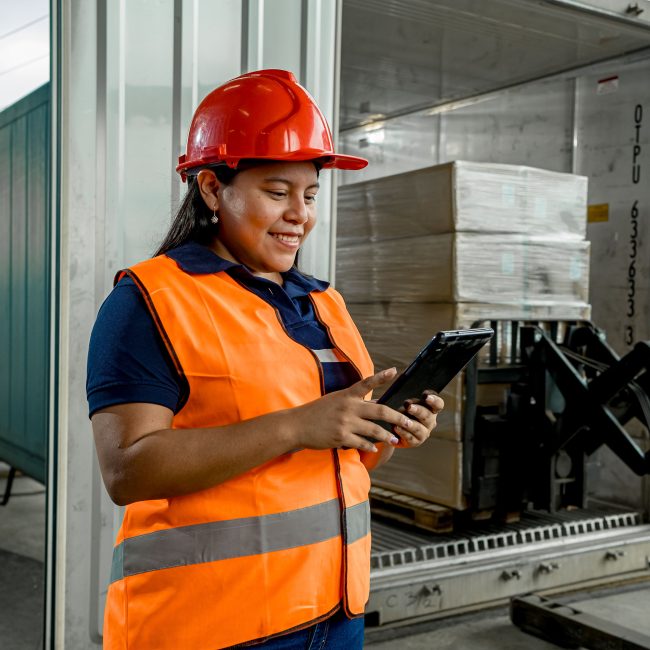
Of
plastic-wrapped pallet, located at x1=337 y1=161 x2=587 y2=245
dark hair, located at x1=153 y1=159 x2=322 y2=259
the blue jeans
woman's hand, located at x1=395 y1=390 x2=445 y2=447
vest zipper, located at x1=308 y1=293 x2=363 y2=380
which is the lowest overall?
the blue jeans

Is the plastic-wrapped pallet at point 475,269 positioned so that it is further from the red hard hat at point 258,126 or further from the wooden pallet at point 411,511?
the red hard hat at point 258,126

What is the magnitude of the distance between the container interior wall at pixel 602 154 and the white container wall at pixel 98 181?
6.30ft

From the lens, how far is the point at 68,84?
2545 millimetres

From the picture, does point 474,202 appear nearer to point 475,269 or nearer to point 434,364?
point 475,269

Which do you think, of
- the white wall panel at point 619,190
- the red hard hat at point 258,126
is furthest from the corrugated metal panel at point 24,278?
the white wall panel at point 619,190

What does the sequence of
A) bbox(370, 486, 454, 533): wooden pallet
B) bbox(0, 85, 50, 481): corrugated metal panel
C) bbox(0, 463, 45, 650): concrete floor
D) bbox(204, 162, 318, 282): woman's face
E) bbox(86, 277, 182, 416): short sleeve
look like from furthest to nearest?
1. bbox(0, 85, 50, 481): corrugated metal panel
2. bbox(370, 486, 454, 533): wooden pallet
3. bbox(0, 463, 45, 650): concrete floor
4. bbox(204, 162, 318, 282): woman's face
5. bbox(86, 277, 182, 416): short sleeve

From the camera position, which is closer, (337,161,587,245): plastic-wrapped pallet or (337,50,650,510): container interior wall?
(337,161,587,245): plastic-wrapped pallet

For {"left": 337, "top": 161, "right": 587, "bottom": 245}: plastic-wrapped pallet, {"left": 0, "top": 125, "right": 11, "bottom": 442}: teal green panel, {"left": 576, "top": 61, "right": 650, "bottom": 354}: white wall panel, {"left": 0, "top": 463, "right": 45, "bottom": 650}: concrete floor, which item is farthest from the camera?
{"left": 576, "top": 61, "right": 650, "bottom": 354}: white wall panel

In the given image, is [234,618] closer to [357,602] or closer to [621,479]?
[357,602]

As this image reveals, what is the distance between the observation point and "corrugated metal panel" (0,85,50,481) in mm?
4348

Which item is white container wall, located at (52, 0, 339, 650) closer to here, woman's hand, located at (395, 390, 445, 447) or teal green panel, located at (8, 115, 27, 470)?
woman's hand, located at (395, 390, 445, 447)

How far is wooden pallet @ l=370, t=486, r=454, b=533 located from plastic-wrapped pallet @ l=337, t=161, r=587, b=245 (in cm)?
141

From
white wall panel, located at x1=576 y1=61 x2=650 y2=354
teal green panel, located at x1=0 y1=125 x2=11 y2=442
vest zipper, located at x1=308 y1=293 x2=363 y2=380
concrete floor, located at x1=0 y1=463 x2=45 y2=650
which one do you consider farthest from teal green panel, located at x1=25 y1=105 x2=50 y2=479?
white wall panel, located at x1=576 y1=61 x2=650 y2=354

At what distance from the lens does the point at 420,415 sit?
142 centimetres
